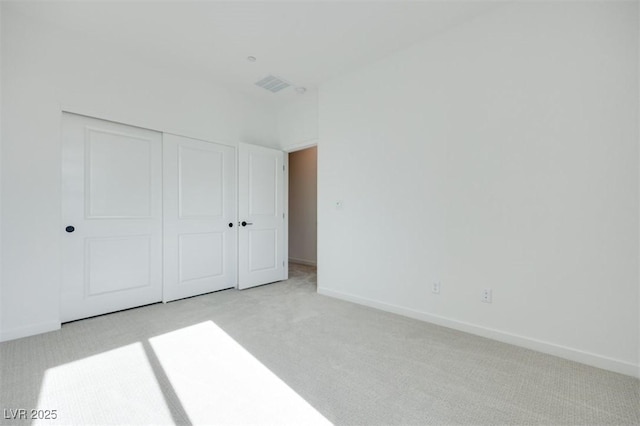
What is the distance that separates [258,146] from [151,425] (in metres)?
3.43

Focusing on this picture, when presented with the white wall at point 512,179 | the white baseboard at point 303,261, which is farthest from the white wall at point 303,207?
the white wall at point 512,179

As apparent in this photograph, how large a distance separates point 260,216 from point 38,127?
249 centimetres

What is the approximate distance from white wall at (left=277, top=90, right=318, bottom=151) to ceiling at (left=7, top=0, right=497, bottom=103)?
2.39 ft

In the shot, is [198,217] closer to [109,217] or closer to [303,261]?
[109,217]

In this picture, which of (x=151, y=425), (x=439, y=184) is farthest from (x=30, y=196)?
(x=439, y=184)

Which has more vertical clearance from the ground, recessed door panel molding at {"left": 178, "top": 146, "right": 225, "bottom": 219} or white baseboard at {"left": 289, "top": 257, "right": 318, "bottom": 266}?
recessed door panel molding at {"left": 178, "top": 146, "right": 225, "bottom": 219}

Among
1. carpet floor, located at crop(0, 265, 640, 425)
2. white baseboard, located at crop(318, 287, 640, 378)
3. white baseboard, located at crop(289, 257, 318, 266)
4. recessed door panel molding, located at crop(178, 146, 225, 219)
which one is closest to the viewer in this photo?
carpet floor, located at crop(0, 265, 640, 425)

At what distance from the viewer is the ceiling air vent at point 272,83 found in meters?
3.70

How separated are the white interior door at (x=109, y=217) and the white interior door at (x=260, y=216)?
104 centimetres

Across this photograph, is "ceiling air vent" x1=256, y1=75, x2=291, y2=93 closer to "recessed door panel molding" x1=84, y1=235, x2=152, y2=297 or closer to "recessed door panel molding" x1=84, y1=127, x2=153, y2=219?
"recessed door panel molding" x1=84, y1=127, x2=153, y2=219

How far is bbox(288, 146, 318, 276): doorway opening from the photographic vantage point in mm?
6109

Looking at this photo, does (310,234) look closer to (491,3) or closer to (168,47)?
(168,47)

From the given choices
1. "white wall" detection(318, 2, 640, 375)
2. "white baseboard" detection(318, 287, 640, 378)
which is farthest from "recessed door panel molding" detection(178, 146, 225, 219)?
"white baseboard" detection(318, 287, 640, 378)

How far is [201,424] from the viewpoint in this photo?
57.2 inches
